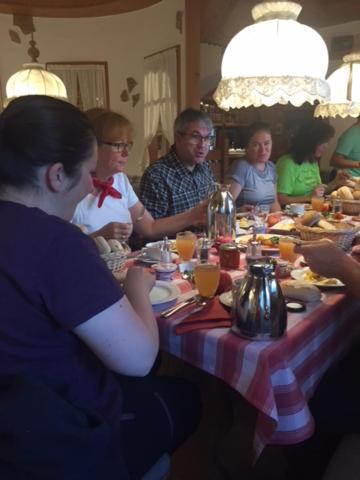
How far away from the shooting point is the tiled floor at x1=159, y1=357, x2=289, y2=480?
1442mm

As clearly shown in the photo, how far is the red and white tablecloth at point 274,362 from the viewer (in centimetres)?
92

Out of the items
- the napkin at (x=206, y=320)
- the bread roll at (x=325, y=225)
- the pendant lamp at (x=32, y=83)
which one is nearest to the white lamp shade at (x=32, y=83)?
the pendant lamp at (x=32, y=83)

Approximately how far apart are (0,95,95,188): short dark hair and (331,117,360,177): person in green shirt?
3.55m

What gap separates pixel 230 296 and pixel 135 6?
427cm

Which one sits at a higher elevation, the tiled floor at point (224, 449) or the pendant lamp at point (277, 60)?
the pendant lamp at point (277, 60)

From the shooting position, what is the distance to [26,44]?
15.6 feet

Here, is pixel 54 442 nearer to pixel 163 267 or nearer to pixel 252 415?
pixel 163 267

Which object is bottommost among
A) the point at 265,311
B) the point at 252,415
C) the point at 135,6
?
the point at 252,415

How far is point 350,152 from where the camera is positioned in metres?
3.91

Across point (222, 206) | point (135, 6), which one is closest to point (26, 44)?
point (135, 6)

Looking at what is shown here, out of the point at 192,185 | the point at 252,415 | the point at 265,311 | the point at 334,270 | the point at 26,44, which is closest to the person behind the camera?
the point at 265,311

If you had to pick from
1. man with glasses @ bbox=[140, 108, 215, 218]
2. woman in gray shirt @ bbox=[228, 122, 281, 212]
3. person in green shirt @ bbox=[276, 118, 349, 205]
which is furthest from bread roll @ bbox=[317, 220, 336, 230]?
person in green shirt @ bbox=[276, 118, 349, 205]

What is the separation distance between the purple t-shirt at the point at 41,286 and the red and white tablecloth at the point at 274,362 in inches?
13.3

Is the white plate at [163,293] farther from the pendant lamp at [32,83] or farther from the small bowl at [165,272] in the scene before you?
the pendant lamp at [32,83]
